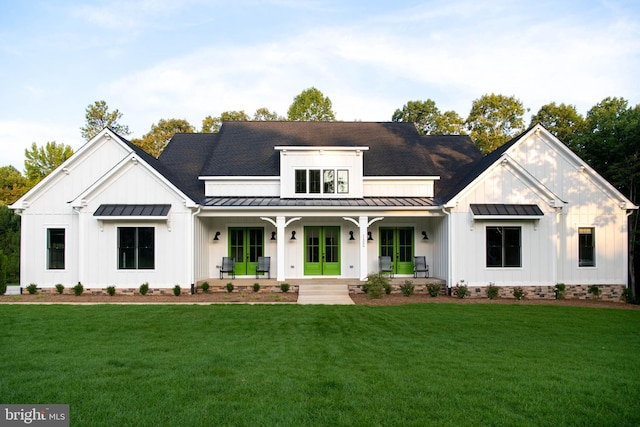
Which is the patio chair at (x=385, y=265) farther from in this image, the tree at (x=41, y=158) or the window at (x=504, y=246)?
the tree at (x=41, y=158)

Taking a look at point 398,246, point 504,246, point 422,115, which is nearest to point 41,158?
point 422,115

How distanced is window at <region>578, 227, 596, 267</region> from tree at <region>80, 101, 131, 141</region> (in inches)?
1274

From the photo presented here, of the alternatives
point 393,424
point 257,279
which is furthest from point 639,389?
point 257,279

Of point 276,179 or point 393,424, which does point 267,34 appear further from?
point 393,424

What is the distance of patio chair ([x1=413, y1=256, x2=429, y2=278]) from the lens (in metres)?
17.4

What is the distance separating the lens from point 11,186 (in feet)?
149

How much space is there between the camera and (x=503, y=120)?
32.5 metres

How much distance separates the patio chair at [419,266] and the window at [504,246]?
263 cm

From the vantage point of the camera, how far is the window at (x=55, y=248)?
51.9 ft

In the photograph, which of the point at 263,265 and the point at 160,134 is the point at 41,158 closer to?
the point at 160,134

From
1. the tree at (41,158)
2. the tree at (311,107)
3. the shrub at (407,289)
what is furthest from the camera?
the tree at (41,158)

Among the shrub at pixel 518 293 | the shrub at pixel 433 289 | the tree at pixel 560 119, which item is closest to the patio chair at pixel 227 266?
the shrub at pixel 433 289

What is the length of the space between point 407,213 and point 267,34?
34.0 feet

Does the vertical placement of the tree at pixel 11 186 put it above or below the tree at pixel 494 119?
below
